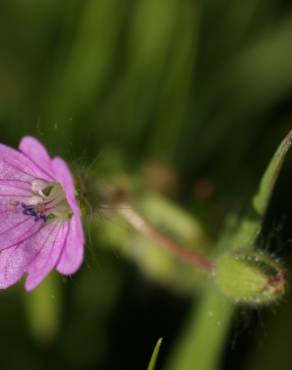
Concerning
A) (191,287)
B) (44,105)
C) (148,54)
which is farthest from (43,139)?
(191,287)

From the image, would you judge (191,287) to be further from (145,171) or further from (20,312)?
(20,312)

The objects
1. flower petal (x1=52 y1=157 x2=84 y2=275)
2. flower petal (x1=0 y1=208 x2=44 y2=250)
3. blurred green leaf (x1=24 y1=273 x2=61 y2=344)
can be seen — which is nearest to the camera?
flower petal (x1=52 y1=157 x2=84 y2=275)

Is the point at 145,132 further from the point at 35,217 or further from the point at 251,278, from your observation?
the point at 251,278

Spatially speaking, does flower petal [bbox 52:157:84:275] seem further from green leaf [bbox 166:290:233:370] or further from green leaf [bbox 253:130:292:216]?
green leaf [bbox 166:290:233:370]

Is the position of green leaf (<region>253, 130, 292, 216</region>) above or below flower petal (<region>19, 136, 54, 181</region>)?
above

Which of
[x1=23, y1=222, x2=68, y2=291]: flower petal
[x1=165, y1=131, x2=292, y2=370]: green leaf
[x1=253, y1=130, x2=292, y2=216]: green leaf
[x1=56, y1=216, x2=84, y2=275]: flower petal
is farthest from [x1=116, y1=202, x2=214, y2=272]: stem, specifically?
[x1=56, y1=216, x2=84, y2=275]: flower petal

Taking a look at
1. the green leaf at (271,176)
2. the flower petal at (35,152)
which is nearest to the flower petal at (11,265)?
the flower petal at (35,152)

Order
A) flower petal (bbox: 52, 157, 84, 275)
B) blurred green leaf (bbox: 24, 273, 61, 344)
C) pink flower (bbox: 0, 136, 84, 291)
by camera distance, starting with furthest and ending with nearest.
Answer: blurred green leaf (bbox: 24, 273, 61, 344) < pink flower (bbox: 0, 136, 84, 291) < flower petal (bbox: 52, 157, 84, 275)
